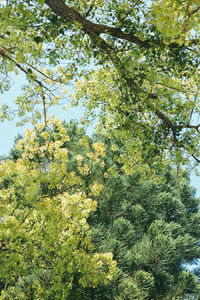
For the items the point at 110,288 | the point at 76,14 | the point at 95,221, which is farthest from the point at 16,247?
the point at 95,221

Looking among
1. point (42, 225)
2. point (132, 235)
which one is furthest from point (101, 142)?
point (132, 235)

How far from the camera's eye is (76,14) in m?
5.41

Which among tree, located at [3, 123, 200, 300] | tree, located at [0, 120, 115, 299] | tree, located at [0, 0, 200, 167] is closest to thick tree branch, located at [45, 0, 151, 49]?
tree, located at [0, 0, 200, 167]

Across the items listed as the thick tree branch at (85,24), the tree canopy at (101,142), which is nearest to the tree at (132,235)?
the tree canopy at (101,142)

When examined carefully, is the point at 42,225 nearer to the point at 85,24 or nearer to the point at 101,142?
the point at 101,142

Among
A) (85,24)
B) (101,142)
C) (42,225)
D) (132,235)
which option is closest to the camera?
(85,24)

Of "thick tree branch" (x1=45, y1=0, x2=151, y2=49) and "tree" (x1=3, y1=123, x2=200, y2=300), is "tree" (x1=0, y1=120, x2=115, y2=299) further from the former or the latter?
"thick tree branch" (x1=45, y1=0, x2=151, y2=49)

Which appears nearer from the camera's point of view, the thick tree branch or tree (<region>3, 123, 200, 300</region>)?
the thick tree branch

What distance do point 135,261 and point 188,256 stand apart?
5.14 m

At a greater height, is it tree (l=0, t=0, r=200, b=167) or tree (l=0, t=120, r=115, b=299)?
tree (l=0, t=0, r=200, b=167)

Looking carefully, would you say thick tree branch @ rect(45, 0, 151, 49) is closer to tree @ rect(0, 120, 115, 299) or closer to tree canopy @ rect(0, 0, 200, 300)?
tree canopy @ rect(0, 0, 200, 300)

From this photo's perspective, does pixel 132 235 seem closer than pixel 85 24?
No

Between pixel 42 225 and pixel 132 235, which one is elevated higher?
pixel 132 235

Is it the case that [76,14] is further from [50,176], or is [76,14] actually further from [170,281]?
[170,281]
